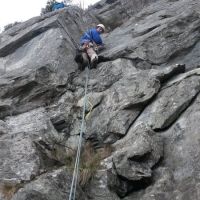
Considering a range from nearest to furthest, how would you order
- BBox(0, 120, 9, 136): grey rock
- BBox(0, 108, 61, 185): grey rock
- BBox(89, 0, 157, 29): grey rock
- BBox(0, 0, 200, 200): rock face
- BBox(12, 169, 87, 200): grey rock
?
BBox(12, 169, 87, 200): grey rock, BBox(0, 0, 200, 200): rock face, BBox(0, 108, 61, 185): grey rock, BBox(0, 120, 9, 136): grey rock, BBox(89, 0, 157, 29): grey rock

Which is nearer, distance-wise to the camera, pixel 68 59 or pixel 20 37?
pixel 68 59

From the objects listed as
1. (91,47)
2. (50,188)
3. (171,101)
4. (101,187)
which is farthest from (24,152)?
(91,47)

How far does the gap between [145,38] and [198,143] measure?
5.90 m

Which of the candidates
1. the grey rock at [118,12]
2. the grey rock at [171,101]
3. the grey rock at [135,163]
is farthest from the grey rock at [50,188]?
the grey rock at [118,12]

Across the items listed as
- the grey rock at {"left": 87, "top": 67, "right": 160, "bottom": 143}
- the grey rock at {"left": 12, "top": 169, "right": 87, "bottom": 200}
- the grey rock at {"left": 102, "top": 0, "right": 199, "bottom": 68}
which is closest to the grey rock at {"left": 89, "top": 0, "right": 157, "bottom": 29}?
the grey rock at {"left": 102, "top": 0, "right": 199, "bottom": 68}

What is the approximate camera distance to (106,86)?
11.4m

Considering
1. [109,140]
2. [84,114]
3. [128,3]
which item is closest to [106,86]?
[84,114]

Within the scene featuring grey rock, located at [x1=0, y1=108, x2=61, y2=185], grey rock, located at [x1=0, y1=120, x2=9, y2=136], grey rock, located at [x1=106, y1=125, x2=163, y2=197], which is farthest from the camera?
grey rock, located at [x1=0, y1=120, x2=9, y2=136]

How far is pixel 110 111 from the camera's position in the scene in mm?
10219

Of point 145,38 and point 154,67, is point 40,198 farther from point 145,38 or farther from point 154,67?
point 145,38

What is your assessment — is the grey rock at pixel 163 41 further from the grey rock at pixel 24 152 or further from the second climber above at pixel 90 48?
the grey rock at pixel 24 152

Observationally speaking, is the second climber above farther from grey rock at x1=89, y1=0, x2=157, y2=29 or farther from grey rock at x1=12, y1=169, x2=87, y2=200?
grey rock at x1=89, y1=0, x2=157, y2=29

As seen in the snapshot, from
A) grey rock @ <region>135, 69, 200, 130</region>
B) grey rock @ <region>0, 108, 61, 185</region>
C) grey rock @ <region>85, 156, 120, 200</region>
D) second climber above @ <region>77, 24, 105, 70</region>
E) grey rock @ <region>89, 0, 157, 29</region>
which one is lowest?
grey rock @ <region>89, 0, 157, 29</region>

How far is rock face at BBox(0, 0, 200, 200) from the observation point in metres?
7.66
